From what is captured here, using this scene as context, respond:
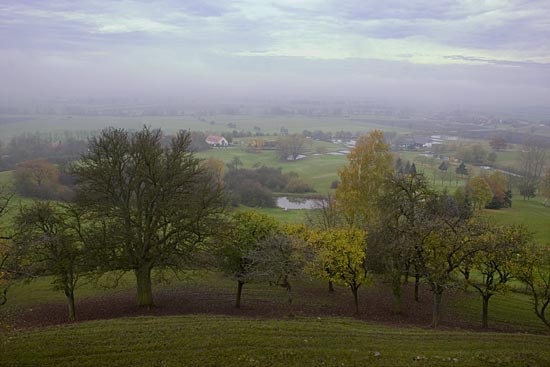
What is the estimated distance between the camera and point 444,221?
83.0 feet

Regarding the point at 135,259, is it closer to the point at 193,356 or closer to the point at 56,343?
the point at 56,343

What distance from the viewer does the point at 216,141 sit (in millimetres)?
130500

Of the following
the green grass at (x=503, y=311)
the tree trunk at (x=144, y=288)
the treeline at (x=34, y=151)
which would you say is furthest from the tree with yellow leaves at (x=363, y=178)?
the treeline at (x=34, y=151)

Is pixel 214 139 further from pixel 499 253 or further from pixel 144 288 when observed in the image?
pixel 499 253

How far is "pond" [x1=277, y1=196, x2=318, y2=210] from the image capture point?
81625 mm

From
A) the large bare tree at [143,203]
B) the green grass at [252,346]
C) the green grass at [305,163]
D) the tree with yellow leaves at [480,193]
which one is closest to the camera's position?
the green grass at [252,346]

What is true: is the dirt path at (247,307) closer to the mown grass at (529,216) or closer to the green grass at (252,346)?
the green grass at (252,346)

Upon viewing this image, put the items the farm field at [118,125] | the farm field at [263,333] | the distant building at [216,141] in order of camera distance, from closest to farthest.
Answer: the farm field at [263,333], the distant building at [216,141], the farm field at [118,125]

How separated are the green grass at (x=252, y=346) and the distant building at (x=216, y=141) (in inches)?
4298

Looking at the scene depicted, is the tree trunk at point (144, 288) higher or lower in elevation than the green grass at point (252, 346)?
lower

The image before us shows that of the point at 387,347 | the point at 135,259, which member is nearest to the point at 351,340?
the point at 387,347

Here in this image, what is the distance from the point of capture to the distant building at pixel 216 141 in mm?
128375

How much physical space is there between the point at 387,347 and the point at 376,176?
878 inches

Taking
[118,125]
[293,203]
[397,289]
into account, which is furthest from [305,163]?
[397,289]
